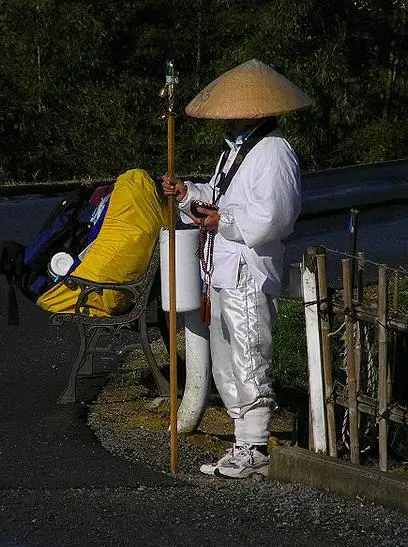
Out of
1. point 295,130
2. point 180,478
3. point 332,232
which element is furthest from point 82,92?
point 180,478

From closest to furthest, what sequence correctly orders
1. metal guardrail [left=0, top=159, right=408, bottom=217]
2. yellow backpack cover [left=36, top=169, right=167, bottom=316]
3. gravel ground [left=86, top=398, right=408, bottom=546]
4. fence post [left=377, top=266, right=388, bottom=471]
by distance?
1. gravel ground [left=86, top=398, right=408, bottom=546]
2. fence post [left=377, top=266, right=388, bottom=471]
3. yellow backpack cover [left=36, top=169, right=167, bottom=316]
4. metal guardrail [left=0, top=159, right=408, bottom=217]

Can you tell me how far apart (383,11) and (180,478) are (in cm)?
2174

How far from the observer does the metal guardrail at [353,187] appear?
47.3 ft

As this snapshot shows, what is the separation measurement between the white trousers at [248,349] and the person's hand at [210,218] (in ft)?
0.77

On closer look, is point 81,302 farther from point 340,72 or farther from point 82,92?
point 82,92

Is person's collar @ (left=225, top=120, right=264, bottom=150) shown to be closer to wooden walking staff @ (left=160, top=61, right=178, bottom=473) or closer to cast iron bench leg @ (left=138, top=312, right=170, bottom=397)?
wooden walking staff @ (left=160, top=61, right=178, bottom=473)

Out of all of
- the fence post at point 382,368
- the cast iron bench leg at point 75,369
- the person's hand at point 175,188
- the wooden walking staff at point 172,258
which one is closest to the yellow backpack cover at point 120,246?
the cast iron bench leg at point 75,369

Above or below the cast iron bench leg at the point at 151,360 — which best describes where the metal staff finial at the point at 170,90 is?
above

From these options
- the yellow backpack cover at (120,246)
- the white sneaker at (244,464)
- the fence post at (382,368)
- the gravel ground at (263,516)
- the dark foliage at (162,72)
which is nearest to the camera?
the gravel ground at (263,516)

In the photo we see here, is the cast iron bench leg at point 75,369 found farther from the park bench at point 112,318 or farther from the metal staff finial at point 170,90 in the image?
the metal staff finial at point 170,90

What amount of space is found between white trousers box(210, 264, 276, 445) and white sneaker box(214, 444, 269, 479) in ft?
0.15

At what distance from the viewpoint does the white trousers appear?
6418mm

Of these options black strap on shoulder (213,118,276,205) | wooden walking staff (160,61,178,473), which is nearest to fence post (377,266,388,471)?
black strap on shoulder (213,118,276,205)

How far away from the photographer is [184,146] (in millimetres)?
27531
